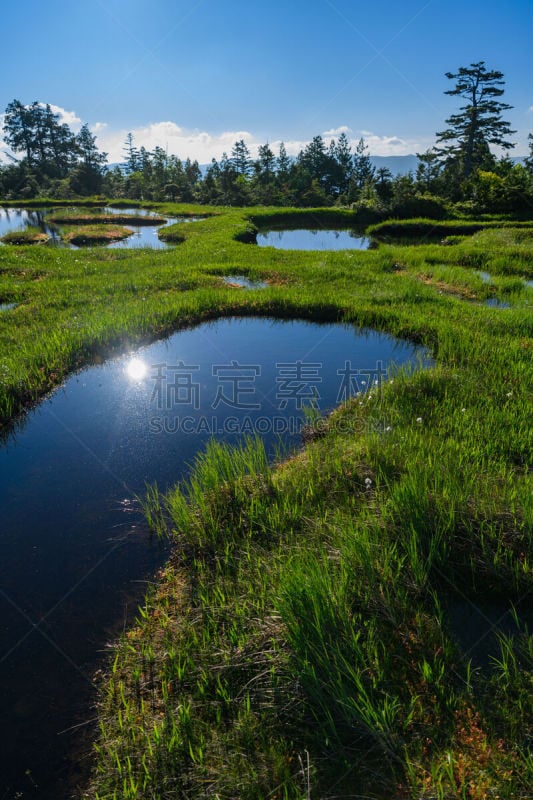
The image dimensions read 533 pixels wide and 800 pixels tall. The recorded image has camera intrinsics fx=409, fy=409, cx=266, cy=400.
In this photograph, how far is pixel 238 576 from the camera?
136 inches

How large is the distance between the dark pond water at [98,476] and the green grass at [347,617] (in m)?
0.29

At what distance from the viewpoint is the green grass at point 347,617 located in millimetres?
2195

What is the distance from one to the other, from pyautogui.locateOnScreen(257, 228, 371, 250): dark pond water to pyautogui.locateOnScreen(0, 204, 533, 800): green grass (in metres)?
18.6

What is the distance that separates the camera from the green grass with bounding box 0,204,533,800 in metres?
2.20

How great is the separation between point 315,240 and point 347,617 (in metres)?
26.1

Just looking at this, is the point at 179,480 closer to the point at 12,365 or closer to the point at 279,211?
the point at 12,365

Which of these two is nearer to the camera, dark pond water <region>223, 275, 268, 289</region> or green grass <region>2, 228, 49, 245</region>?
dark pond water <region>223, 275, 268, 289</region>

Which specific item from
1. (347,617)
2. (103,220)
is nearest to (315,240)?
(103,220)

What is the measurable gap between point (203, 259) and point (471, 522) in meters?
15.6

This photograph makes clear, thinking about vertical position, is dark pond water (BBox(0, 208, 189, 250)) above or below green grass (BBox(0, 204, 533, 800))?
above

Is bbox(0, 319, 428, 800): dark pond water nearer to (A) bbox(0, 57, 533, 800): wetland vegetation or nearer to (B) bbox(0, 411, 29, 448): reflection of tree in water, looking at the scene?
(B) bbox(0, 411, 29, 448): reflection of tree in water

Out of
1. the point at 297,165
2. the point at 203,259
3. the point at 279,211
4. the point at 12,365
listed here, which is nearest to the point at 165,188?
the point at 297,165

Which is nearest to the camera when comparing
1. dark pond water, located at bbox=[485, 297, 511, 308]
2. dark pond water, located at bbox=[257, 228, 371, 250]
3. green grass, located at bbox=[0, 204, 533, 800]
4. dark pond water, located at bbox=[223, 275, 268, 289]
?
green grass, located at bbox=[0, 204, 533, 800]

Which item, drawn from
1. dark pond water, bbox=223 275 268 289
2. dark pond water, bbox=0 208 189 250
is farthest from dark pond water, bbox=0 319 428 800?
dark pond water, bbox=0 208 189 250
